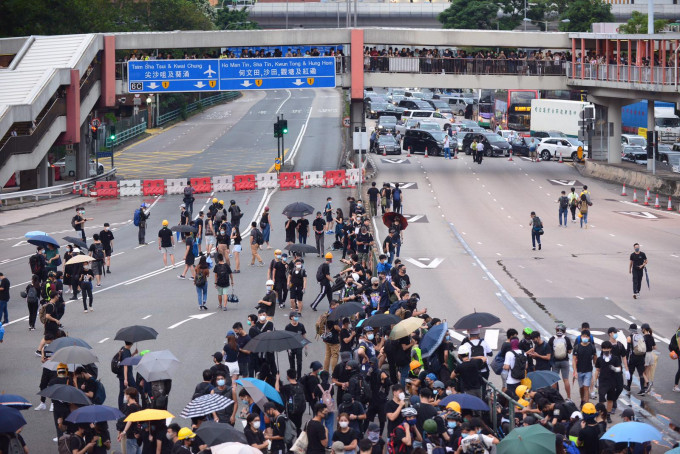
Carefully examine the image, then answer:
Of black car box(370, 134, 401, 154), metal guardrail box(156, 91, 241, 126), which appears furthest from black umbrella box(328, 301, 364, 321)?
metal guardrail box(156, 91, 241, 126)

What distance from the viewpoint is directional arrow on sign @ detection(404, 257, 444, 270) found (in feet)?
117

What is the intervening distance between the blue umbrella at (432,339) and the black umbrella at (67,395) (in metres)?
6.08

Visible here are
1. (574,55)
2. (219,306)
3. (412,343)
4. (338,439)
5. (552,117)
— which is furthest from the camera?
(552,117)

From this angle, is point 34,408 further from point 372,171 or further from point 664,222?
point 372,171

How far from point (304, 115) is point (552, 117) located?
28753mm

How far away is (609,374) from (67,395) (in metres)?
9.53

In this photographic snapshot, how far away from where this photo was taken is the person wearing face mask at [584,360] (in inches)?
774

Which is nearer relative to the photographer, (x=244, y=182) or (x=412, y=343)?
(x=412, y=343)

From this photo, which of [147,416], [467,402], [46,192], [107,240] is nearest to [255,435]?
[147,416]

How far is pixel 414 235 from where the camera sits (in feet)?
139

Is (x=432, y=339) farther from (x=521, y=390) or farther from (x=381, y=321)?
(x=521, y=390)

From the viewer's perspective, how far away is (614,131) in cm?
6012

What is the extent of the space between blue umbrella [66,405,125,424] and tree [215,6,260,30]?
124714 mm

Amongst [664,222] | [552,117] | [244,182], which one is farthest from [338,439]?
[552,117]
